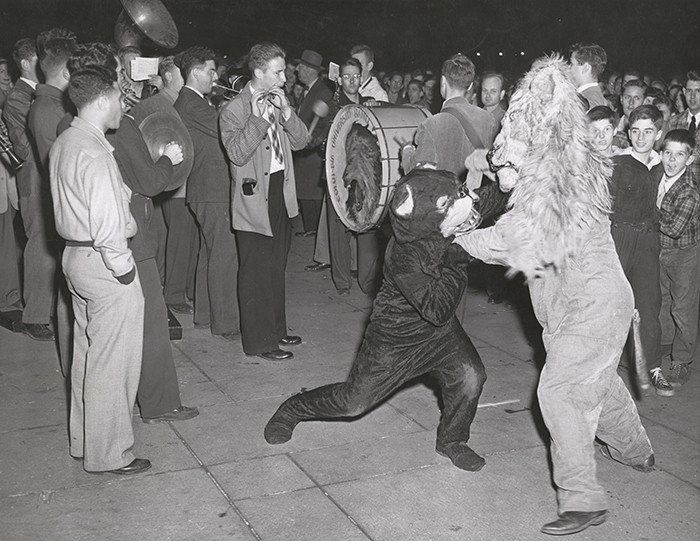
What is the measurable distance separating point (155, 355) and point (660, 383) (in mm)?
3123

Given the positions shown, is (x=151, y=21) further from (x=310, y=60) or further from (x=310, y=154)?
(x=310, y=154)

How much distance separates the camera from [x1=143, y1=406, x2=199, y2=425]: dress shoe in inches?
192

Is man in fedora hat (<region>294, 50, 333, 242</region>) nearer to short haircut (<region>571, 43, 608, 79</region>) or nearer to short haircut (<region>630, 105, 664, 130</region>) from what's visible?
short haircut (<region>571, 43, 608, 79</region>)

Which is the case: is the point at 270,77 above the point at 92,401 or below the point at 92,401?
above

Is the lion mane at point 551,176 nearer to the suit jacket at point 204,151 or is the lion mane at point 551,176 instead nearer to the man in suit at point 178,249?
the suit jacket at point 204,151

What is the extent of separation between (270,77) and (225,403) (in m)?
2.17

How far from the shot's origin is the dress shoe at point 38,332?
254 inches

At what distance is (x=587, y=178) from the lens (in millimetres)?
3525

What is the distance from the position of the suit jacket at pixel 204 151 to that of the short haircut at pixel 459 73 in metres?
1.82

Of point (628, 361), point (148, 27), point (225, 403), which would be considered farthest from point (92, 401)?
point (148, 27)

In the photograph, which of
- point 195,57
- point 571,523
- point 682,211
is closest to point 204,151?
point 195,57

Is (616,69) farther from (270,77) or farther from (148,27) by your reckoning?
(270,77)

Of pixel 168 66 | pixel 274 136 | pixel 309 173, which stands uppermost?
pixel 168 66

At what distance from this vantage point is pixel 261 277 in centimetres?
597
